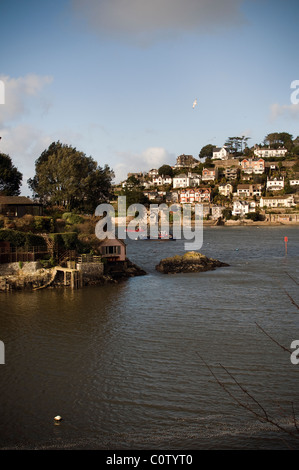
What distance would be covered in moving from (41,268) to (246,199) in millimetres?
114746

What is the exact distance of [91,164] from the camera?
172ft

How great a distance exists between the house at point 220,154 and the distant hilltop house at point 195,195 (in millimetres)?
39885

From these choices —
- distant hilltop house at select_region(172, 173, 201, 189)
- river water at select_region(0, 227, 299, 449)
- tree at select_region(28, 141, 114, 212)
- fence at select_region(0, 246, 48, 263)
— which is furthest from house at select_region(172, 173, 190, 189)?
river water at select_region(0, 227, 299, 449)

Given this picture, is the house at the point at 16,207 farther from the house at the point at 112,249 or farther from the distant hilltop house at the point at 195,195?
the distant hilltop house at the point at 195,195

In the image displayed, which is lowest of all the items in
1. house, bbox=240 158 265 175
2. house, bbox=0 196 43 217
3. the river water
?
the river water

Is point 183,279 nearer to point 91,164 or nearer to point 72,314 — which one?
point 72,314

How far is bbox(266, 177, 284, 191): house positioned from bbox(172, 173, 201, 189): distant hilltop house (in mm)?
25939

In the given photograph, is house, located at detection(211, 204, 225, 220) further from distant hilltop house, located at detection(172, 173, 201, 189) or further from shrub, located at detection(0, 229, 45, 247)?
shrub, located at detection(0, 229, 45, 247)

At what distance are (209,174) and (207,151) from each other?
29.0 m

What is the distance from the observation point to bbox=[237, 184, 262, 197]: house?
139 meters

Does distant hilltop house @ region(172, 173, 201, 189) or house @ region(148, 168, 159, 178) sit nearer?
distant hilltop house @ region(172, 173, 201, 189)

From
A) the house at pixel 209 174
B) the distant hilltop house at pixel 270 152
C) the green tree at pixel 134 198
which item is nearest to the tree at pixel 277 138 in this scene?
the distant hilltop house at pixel 270 152

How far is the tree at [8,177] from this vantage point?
47.8 metres

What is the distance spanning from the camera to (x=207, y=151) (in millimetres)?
183625
